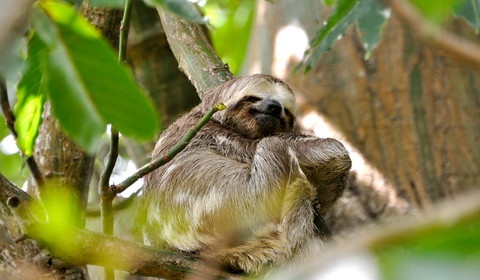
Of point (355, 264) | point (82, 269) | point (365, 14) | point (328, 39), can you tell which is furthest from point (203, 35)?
point (355, 264)

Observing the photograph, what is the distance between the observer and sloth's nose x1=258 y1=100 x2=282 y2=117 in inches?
199

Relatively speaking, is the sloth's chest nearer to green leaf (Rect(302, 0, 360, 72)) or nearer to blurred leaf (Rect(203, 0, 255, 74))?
green leaf (Rect(302, 0, 360, 72))

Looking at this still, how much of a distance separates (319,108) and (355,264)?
6302 mm

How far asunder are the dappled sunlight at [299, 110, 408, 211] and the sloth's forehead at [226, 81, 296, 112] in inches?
43.4

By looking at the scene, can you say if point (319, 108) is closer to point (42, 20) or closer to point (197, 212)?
point (197, 212)

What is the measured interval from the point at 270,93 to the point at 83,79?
370 cm

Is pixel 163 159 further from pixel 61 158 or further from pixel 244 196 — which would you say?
pixel 61 158

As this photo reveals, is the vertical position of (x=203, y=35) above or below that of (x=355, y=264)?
below

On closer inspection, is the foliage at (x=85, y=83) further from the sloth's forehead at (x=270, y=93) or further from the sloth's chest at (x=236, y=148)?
the sloth's forehead at (x=270, y=93)

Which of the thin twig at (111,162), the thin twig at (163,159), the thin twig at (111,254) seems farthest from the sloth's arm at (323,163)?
the thin twig at (111,162)

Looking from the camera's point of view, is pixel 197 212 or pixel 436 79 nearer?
pixel 197 212

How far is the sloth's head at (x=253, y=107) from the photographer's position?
5.04 m

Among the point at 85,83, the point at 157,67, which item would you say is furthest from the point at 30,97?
the point at 157,67

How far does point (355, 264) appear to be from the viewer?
2.83 ft
